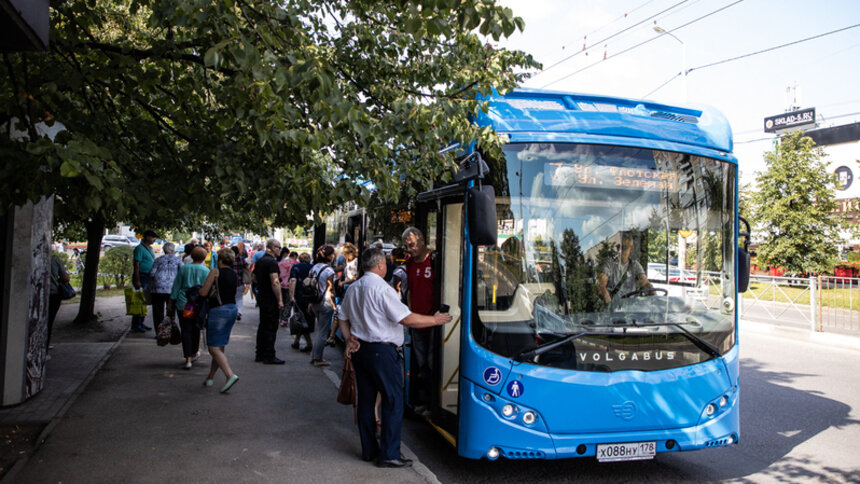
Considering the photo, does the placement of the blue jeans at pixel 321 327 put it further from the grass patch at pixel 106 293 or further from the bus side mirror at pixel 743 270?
the grass patch at pixel 106 293

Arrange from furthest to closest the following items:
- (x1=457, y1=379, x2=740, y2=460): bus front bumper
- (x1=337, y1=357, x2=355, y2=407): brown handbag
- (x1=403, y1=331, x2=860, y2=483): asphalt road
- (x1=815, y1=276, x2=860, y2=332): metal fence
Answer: (x1=815, y1=276, x2=860, y2=332): metal fence → (x1=337, y1=357, x2=355, y2=407): brown handbag → (x1=403, y1=331, x2=860, y2=483): asphalt road → (x1=457, y1=379, x2=740, y2=460): bus front bumper

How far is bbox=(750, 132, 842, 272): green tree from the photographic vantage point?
2898 cm

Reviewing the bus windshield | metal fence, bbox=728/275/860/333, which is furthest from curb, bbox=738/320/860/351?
the bus windshield

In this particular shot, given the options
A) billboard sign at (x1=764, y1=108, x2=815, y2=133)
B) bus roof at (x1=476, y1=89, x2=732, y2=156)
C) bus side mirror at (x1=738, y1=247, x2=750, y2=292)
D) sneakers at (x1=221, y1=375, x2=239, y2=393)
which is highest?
billboard sign at (x1=764, y1=108, x2=815, y2=133)

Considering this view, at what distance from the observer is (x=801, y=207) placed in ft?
96.3

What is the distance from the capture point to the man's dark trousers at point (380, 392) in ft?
17.3

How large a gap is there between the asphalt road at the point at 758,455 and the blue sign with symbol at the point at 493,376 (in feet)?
3.18

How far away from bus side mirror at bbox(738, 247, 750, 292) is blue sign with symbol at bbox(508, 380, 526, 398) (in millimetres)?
2271

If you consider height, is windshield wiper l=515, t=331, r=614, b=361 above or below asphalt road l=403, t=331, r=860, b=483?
above

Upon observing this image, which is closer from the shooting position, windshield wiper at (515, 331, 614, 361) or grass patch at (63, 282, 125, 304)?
windshield wiper at (515, 331, 614, 361)

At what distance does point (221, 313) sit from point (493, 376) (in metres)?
4.37

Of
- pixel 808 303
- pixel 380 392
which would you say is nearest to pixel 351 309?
pixel 380 392

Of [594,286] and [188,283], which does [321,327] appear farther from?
[594,286]

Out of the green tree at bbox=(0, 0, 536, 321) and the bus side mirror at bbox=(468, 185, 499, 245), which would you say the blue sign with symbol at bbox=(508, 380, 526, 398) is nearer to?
the bus side mirror at bbox=(468, 185, 499, 245)
